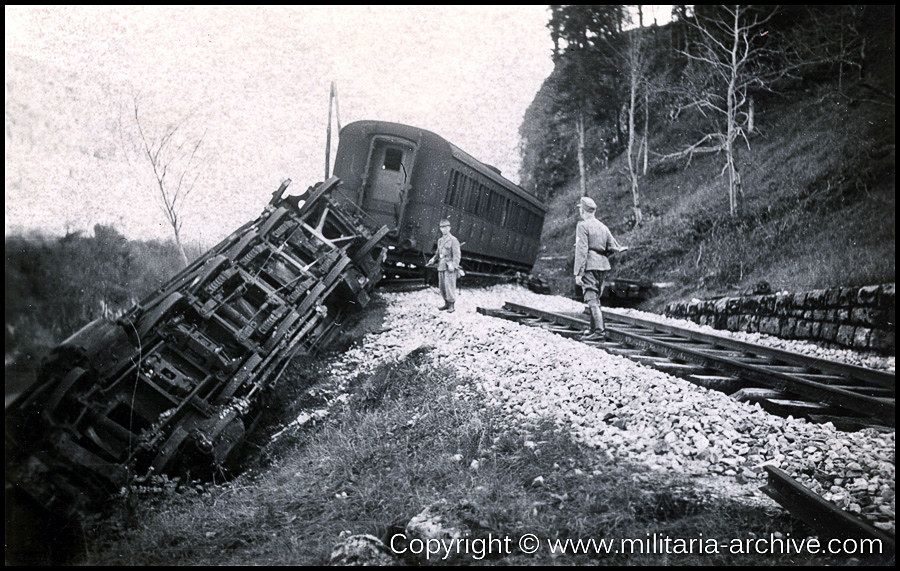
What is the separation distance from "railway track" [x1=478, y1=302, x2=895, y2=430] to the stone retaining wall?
1414 mm

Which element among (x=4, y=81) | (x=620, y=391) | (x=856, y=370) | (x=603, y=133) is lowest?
(x=620, y=391)

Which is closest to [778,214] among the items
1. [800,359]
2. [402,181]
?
[800,359]

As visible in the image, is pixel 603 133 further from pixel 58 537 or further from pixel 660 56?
pixel 58 537

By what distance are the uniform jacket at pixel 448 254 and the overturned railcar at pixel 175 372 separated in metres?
2.58

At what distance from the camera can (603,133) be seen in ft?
95.4

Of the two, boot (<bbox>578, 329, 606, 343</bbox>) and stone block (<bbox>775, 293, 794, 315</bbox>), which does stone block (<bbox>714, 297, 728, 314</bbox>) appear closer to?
stone block (<bbox>775, 293, 794, 315</bbox>)

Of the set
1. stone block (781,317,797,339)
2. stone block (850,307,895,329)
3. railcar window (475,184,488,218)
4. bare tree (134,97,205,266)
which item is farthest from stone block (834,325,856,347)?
bare tree (134,97,205,266)

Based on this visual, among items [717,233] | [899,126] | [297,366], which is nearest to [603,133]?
[717,233]

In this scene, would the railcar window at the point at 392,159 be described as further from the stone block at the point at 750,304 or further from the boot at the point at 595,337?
the stone block at the point at 750,304

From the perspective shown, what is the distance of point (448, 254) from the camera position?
9250mm

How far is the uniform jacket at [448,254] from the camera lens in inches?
362

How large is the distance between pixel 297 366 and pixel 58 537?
3.65 meters

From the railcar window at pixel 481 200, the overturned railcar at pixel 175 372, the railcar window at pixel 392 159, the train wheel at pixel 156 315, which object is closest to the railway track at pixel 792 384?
the overturned railcar at pixel 175 372

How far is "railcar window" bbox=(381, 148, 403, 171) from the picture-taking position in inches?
444
